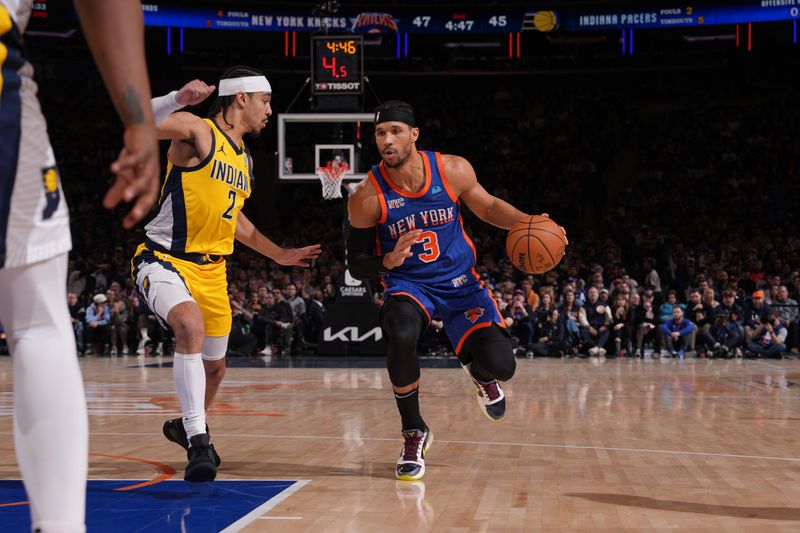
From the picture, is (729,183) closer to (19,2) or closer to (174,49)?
(174,49)

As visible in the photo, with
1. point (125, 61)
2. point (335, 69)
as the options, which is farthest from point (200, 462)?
point (335, 69)

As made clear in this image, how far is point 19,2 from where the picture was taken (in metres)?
1.92

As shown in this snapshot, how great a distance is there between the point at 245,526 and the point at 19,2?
211 cm

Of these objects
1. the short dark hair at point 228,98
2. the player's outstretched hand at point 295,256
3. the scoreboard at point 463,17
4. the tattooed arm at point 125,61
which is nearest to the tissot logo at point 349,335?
the scoreboard at point 463,17

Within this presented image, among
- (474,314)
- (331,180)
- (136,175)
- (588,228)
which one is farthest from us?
(588,228)

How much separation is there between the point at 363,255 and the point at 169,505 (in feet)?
5.61

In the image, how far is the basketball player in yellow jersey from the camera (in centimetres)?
465

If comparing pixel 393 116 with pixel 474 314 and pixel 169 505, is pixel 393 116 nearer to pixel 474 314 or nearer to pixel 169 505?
pixel 474 314

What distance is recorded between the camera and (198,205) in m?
4.91

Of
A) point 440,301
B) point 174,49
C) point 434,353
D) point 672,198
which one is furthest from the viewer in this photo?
point 174,49

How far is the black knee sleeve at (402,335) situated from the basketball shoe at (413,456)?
27cm

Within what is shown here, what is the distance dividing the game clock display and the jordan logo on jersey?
12.9 meters

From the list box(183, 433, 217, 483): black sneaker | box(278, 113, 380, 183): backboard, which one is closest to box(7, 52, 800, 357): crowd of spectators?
box(278, 113, 380, 183): backboard

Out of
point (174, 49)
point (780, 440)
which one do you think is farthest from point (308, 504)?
point (174, 49)
